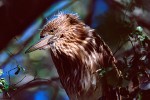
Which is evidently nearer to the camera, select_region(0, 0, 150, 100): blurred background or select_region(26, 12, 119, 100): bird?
select_region(26, 12, 119, 100): bird

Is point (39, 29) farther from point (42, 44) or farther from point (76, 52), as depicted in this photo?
point (76, 52)

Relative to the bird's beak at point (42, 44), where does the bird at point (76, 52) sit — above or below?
below

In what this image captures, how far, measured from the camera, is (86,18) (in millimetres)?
1627

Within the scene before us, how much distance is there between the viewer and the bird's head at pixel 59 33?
1.56 m

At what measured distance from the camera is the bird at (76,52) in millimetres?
1498

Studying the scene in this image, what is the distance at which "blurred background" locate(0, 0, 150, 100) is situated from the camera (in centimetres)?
161

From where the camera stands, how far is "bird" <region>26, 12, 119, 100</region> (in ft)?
4.91

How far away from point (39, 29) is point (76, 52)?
225mm

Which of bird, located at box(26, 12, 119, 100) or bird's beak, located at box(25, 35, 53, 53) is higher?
bird's beak, located at box(25, 35, 53, 53)

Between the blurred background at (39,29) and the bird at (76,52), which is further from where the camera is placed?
the blurred background at (39,29)

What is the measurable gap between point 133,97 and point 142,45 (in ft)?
0.66

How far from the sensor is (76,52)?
154cm

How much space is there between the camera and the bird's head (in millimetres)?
1563

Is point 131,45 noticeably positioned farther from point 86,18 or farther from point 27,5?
point 27,5
